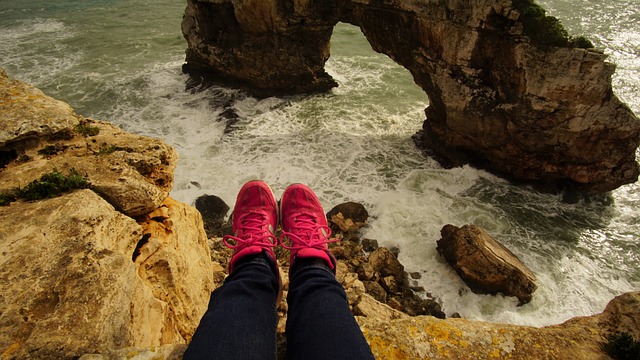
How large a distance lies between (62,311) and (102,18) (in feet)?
99.7

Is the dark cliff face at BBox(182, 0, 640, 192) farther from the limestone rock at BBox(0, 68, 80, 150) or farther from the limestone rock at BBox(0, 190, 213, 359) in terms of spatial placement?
the limestone rock at BBox(0, 190, 213, 359)

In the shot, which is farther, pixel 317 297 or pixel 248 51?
pixel 248 51

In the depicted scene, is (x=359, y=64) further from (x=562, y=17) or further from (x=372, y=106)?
(x=562, y=17)

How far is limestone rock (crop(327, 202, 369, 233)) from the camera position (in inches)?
415

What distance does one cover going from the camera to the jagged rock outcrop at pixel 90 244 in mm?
2615

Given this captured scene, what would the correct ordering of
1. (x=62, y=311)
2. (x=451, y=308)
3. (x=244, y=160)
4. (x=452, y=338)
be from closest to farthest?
1. (x=62, y=311)
2. (x=452, y=338)
3. (x=451, y=308)
4. (x=244, y=160)

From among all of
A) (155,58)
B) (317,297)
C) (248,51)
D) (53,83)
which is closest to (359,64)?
(248,51)

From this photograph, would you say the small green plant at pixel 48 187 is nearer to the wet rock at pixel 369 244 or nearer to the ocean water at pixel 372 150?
the wet rock at pixel 369 244

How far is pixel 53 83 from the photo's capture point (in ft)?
59.0

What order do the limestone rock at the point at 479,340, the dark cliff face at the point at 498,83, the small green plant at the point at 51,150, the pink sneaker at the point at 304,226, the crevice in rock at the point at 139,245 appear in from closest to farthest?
the limestone rock at the point at 479,340, the pink sneaker at the point at 304,226, the crevice in rock at the point at 139,245, the small green plant at the point at 51,150, the dark cliff face at the point at 498,83

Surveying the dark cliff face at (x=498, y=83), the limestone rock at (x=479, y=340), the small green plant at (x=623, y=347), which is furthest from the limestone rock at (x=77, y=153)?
the dark cliff face at (x=498, y=83)

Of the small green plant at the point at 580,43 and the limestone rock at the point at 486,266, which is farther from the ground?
the small green plant at the point at 580,43

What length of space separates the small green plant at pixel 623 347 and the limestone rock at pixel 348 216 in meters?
7.67

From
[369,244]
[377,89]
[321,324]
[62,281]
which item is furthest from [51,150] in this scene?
[377,89]
